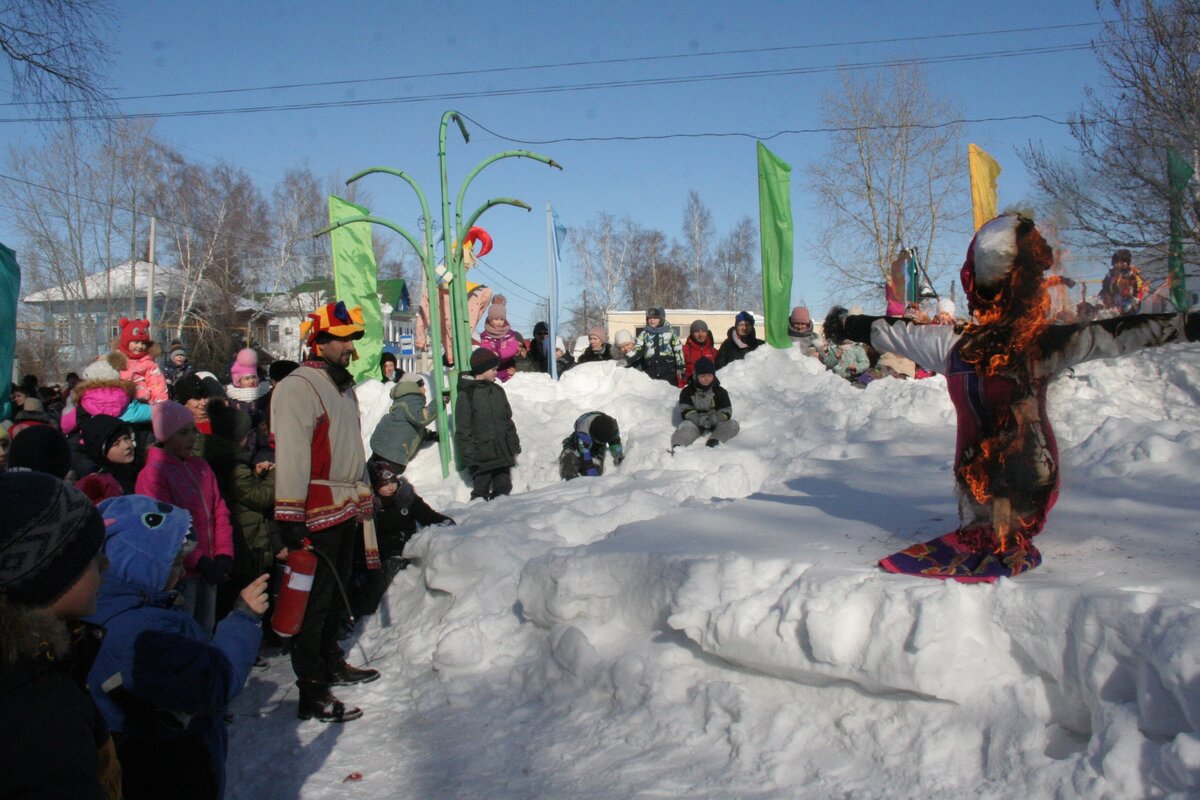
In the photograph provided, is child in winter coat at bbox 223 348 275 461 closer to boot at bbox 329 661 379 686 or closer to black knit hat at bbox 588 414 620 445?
black knit hat at bbox 588 414 620 445

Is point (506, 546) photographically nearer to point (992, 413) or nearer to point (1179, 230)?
point (992, 413)

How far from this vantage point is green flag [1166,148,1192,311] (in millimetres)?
11406

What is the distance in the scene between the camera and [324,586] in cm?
469

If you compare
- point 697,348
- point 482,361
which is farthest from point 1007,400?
point 697,348

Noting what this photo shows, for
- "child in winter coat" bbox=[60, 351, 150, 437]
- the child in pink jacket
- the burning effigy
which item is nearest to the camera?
the burning effigy

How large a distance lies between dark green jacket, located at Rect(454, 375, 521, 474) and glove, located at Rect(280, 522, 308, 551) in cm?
465

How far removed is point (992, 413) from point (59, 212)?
142ft

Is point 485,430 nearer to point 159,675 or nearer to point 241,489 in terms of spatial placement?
point 241,489

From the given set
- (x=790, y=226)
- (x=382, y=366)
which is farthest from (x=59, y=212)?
(x=790, y=226)

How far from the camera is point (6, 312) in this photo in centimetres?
742

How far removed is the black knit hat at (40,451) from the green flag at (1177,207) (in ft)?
40.0

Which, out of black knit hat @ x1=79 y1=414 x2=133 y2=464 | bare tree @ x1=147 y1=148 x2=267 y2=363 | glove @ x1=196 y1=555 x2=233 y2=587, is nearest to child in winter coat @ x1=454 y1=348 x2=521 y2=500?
black knit hat @ x1=79 y1=414 x2=133 y2=464

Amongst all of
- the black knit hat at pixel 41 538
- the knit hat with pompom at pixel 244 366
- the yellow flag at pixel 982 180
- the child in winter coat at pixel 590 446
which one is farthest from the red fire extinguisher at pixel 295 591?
the yellow flag at pixel 982 180

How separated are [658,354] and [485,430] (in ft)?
13.2
